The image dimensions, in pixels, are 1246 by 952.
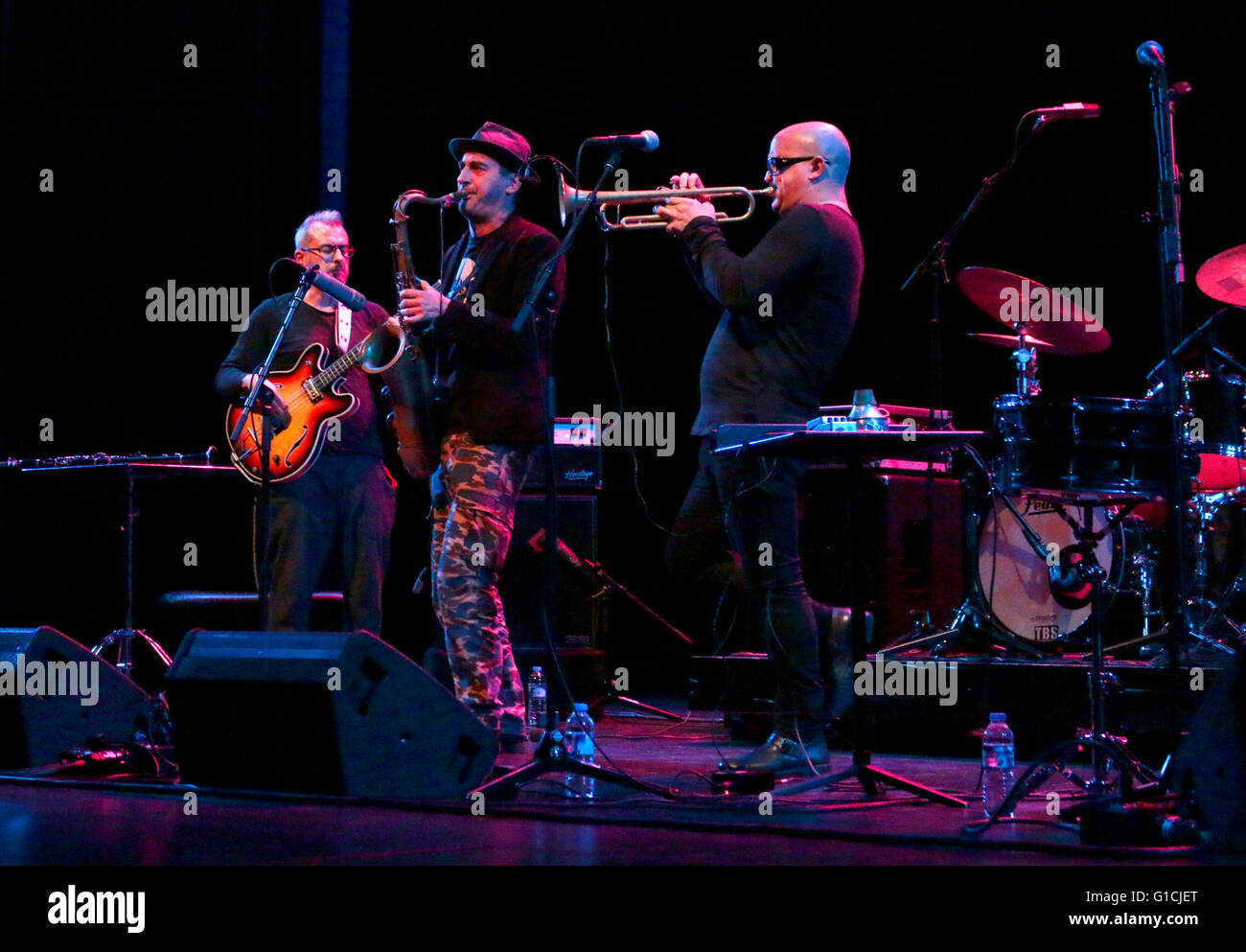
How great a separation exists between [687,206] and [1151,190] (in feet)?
13.3

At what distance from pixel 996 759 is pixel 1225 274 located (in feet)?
10.8

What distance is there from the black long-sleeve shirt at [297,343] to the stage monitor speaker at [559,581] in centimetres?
133

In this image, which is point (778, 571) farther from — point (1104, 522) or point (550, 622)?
point (1104, 522)

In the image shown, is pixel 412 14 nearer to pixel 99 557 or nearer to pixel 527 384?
pixel 99 557

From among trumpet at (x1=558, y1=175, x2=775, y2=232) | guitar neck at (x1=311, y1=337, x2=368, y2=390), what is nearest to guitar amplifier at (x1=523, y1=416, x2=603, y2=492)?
guitar neck at (x1=311, y1=337, x2=368, y2=390)

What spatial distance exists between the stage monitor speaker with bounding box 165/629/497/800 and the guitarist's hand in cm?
147

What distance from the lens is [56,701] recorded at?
4469 mm

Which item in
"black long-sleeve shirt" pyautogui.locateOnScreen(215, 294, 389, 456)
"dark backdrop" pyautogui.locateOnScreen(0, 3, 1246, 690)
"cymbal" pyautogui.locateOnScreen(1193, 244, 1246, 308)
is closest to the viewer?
"black long-sleeve shirt" pyautogui.locateOnScreen(215, 294, 389, 456)

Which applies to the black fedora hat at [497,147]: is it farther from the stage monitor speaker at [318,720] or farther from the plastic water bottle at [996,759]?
the plastic water bottle at [996,759]

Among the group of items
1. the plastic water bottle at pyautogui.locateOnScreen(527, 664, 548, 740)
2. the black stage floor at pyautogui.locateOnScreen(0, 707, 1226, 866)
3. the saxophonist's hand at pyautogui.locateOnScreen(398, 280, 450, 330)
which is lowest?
the plastic water bottle at pyautogui.locateOnScreen(527, 664, 548, 740)

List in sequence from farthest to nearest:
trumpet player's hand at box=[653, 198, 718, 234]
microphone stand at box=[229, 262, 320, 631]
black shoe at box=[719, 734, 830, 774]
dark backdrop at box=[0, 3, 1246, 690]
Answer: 1. dark backdrop at box=[0, 3, 1246, 690]
2. microphone stand at box=[229, 262, 320, 631]
3. trumpet player's hand at box=[653, 198, 718, 234]
4. black shoe at box=[719, 734, 830, 774]

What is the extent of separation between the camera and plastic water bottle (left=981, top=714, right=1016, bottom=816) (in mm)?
3936

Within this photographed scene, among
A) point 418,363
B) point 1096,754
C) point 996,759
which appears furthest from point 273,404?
point 1096,754

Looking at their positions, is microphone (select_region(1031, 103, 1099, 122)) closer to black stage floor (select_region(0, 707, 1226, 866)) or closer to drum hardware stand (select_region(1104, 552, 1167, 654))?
drum hardware stand (select_region(1104, 552, 1167, 654))
